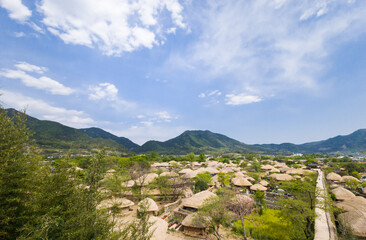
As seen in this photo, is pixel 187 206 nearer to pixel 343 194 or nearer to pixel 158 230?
pixel 158 230

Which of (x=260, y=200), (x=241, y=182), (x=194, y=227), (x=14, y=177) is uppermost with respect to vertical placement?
(x=14, y=177)

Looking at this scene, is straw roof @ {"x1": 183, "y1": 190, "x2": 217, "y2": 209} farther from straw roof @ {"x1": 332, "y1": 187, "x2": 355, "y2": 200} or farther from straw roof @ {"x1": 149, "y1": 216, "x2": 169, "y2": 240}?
straw roof @ {"x1": 332, "y1": 187, "x2": 355, "y2": 200}

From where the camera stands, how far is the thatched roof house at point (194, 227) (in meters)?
11.7

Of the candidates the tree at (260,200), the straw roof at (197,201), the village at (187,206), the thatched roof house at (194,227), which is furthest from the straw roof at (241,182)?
the thatched roof house at (194,227)

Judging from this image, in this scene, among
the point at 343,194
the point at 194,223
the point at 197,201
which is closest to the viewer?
the point at 194,223

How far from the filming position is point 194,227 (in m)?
12.0

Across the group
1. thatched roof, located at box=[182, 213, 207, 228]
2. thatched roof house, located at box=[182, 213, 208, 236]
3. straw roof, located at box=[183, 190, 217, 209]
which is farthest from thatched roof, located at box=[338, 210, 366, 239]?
thatched roof, located at box=[182, 213, 207, 228]

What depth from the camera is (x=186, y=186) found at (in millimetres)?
22172

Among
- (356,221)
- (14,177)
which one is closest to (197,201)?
(356,221)

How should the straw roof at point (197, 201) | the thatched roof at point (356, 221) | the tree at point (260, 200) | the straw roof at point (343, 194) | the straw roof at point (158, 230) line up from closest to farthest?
1. the straw roof at point (158, 230)
2. the thatched roof at point (356, 221)
3. the straw roof at point (197, 201)
4. the tree at point (260, 200)
5. the straw roof at point (343, 194)

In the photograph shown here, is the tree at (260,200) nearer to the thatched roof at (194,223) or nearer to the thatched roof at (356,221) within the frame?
the thatched roof at (356,221)

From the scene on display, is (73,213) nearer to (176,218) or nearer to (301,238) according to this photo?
(176,218)

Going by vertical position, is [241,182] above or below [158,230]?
below

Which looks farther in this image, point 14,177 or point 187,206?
point 187,206
